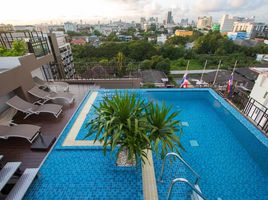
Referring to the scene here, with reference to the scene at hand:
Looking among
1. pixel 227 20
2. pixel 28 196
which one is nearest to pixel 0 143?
pixel 28 196

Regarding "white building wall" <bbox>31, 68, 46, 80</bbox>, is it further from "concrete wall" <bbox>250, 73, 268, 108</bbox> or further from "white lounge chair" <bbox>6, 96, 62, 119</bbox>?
"concrete wall" <bbox>250, 73, 268, 108</bbox>

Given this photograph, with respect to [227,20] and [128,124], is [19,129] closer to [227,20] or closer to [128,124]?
[128,124]

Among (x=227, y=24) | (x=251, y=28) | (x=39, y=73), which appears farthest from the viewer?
(x=227, y=24)

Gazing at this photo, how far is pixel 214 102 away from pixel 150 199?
520 cm

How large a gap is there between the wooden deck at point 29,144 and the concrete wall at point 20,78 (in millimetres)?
909

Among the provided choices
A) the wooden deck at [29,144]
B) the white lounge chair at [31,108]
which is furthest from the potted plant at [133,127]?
the white lounge chair at [31,108]

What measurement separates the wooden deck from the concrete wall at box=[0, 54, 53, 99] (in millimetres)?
909

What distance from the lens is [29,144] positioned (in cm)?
375

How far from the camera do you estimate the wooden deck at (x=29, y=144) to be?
3365mm

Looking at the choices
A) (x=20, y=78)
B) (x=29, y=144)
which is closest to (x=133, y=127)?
(x=29, y=144)

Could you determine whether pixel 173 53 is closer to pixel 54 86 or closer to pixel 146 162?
pixel 54 86

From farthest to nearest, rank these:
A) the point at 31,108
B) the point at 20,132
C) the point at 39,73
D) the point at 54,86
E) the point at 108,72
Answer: the point at 108,72, the point at 39,73, the point at 54,86, the point at 31,108, the point at 20,132

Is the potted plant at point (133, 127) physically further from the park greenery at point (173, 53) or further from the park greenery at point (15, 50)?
the park greenery at point (173, 53)

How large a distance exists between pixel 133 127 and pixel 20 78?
16.5ft
